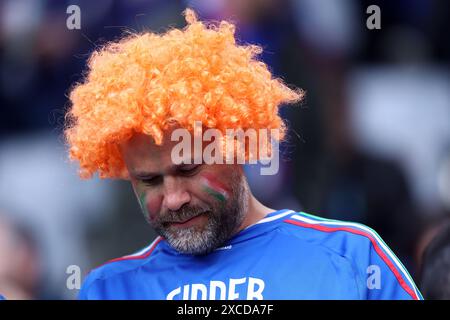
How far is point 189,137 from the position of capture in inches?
123

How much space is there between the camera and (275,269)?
122 inches

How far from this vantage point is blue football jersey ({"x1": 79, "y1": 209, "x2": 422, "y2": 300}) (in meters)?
3.01

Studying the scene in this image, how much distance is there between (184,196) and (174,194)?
0.04m

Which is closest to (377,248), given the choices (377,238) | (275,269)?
(377,238)

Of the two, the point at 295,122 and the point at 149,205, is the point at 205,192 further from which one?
the point at 295,122

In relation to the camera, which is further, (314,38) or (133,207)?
(314,38)

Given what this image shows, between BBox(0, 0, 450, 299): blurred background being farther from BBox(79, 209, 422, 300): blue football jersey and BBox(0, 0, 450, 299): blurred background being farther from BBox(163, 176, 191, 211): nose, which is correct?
BBox(163, 176, 191, 211): nose

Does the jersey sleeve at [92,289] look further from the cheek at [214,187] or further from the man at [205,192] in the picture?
the cheek at [214,187]

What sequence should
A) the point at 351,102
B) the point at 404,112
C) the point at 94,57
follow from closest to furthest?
the point at 94,57 → the point at 351,102 → the point at 404,112

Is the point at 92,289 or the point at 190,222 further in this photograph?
the point at 92,289

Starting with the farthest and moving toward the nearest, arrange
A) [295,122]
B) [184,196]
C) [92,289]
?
[295,122], [92,289], [184,196]

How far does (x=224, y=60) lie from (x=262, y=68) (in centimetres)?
21

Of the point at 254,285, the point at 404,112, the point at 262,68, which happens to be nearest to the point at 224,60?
the point at 262,68
